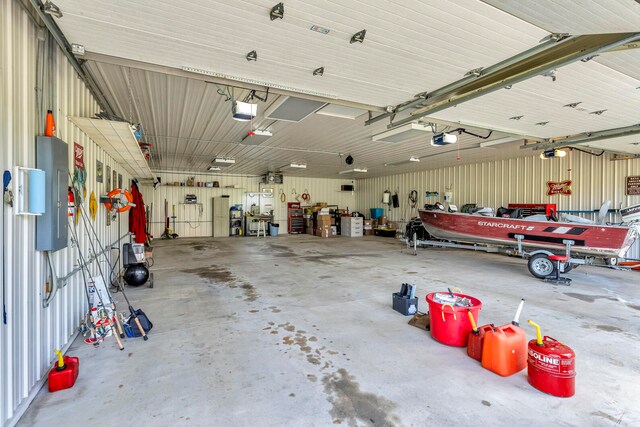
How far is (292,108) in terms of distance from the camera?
4695 millimetres

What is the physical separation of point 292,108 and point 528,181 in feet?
26.6

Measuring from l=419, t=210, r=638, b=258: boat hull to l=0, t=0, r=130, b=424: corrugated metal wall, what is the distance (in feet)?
25.8

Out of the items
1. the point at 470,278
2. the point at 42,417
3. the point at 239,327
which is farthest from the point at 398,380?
the point at 470,278

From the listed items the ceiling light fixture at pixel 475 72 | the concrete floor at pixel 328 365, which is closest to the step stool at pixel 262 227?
the concrete floor at pixel 328 365

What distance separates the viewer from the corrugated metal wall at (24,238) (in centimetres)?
183

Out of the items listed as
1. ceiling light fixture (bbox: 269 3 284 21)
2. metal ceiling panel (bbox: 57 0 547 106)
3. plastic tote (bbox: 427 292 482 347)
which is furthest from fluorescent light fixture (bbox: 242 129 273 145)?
plastic tote (bbox: 427 292 482 347)

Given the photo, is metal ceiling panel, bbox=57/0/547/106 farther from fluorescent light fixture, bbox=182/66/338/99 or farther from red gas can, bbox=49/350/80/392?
red gas can, bbox=49/350/80/392

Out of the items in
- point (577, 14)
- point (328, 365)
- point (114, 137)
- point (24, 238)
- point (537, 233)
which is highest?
point (577, 14)

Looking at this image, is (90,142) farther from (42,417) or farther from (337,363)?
(337,363)

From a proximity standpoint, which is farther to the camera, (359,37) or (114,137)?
(114,137)

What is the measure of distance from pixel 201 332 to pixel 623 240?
23.7ft

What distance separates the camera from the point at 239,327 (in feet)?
11.4

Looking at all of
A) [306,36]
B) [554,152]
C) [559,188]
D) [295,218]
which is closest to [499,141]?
[554,152]

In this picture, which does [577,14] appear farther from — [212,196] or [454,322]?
[212,196]
